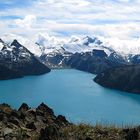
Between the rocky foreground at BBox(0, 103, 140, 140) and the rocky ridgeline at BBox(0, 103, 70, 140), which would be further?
the rocky foreground at BBox(0, 103, 140, 140)

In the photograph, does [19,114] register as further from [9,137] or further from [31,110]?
[9,137]

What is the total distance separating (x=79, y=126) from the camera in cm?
1827

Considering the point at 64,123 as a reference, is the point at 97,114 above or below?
below

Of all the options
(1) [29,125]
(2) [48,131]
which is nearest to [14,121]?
(1) [29,125]

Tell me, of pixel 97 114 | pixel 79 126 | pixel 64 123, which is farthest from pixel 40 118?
pixel 97 114

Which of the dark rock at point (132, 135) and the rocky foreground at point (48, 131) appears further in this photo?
the dark rock at point (132, 135)

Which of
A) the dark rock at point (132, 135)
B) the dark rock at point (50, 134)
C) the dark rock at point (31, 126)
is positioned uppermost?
the dark rock at point (50, 134)

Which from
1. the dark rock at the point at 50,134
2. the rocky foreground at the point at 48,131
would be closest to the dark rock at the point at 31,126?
the rocky foreground at the point at 48,131

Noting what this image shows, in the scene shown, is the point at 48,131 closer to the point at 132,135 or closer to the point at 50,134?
the point at 50,134

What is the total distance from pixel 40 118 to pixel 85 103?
15272cm

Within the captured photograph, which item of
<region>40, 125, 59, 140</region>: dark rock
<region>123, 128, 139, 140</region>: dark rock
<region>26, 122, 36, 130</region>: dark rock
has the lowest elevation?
<region>26, 122, 36, 130</region>: dark rock

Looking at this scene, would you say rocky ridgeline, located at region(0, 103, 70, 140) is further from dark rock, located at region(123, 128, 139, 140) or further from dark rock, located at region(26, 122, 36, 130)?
dark rock, located at region(123, 128, 139, 140)

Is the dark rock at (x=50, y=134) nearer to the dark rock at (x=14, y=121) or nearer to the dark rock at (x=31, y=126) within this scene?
the dark rock at (x=31, y=126)

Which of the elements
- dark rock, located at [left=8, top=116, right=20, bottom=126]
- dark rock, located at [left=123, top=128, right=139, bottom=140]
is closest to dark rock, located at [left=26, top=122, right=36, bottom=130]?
dark rock, located at [left=8, top=116, right=20, bottom=126]
